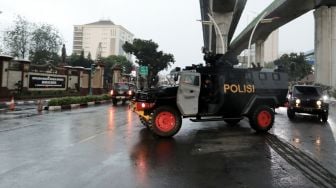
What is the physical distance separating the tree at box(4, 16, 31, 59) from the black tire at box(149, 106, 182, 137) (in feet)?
166

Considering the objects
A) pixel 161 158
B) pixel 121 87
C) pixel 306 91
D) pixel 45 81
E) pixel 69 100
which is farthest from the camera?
pixel 45 81

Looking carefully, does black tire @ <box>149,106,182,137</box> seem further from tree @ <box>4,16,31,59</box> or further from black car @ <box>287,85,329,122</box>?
tree @ <box>4,16,31,59</box>

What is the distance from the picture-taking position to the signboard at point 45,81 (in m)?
33.0

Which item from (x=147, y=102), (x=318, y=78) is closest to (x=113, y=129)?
(x=147, y=102)

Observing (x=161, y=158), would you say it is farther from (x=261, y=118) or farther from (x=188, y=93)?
(x=261, y=118)

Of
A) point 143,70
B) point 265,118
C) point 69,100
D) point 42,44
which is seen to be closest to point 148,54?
point 143,70

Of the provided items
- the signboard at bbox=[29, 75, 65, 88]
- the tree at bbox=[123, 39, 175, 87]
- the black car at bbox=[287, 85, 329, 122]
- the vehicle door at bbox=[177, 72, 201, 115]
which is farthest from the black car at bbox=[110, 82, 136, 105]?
the tree at bbox=[123, 39, 175, 87]

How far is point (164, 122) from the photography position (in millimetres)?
12102

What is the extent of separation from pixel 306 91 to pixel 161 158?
538 inches

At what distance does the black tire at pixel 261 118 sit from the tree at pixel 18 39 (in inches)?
2001

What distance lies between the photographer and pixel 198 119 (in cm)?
1319

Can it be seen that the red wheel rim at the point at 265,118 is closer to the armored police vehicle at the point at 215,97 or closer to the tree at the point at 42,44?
the armored police vehicle at the point at 215,97

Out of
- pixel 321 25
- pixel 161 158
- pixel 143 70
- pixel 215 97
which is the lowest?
pixel 161 158

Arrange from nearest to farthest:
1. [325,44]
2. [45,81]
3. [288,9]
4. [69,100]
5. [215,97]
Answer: [215,97] → [69,100] → [45,81] → [288,9] → [325,44]
